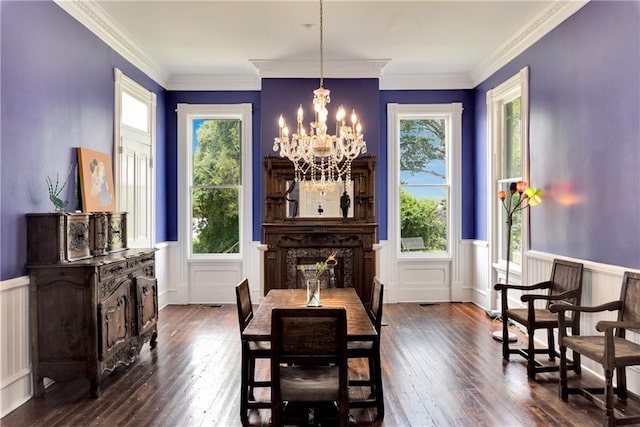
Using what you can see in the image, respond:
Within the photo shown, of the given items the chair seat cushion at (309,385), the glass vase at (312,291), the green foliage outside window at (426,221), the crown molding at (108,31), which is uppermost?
the crown molding at (108,31)

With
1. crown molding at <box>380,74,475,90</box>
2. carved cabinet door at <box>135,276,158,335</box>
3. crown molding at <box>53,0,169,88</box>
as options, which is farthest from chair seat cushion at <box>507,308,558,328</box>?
crown molding at <box>53,0,169,88</box>

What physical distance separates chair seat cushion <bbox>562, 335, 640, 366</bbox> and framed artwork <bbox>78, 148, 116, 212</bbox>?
434 cm

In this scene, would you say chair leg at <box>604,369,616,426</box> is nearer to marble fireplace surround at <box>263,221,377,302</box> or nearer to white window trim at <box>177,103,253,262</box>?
marble fireplace surround at <box>263,221,377,302</box>

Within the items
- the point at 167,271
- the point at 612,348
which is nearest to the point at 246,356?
the point at 612,348

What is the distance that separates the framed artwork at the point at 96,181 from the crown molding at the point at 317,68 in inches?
100

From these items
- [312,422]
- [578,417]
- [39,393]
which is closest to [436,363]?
[578,417]

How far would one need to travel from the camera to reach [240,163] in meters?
7.00

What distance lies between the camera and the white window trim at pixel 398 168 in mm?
6977

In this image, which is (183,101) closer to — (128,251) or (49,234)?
(128,251)

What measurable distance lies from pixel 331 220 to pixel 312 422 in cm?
344

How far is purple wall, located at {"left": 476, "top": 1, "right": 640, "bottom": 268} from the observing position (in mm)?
3486

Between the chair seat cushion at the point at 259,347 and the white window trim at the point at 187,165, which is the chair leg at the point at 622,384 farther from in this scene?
the white window trim at the point at 187,165

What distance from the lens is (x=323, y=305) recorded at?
339cm

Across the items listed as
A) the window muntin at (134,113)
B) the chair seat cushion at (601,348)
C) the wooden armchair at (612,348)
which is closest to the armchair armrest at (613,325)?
the wooden armchair at (612,348)
